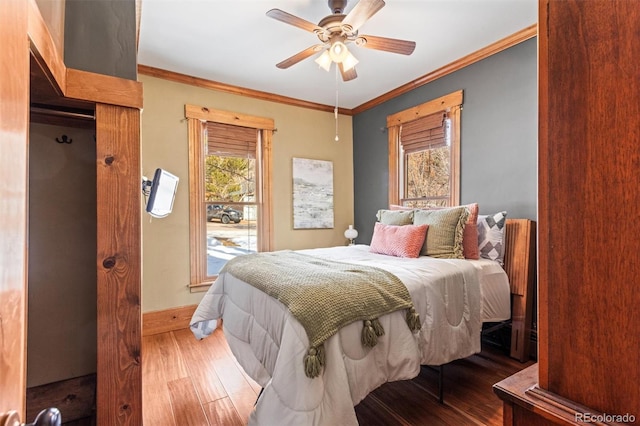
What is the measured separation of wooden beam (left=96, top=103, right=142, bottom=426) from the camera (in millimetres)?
1256

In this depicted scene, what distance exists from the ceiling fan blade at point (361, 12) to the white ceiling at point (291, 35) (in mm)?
289

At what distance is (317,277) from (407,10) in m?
2.06

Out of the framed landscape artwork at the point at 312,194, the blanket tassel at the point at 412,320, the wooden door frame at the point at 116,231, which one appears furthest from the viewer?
the framed landscape artwork at the point at 312,194

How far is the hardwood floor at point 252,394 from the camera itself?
5.94ft

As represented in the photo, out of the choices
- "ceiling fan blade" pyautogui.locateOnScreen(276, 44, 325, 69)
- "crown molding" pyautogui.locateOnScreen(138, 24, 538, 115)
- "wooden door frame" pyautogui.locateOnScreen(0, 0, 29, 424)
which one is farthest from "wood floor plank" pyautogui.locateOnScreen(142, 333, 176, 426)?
"crown molding" pyautogui.locateOnScreen(138, 24, 538, 115)

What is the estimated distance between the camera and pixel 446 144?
134 inches

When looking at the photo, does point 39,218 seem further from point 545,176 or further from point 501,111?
point 501,111

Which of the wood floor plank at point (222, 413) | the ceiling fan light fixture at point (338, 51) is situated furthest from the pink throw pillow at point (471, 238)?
the wood floor plank at point (222, 413)

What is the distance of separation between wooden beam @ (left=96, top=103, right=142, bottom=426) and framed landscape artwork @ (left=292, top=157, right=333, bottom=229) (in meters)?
2.88

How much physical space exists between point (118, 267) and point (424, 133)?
3.26m

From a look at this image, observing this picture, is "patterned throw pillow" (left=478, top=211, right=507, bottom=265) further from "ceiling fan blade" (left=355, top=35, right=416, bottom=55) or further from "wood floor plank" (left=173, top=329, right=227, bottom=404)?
"wood floor plank" (left=173, top=329, right=227, bottom=404)

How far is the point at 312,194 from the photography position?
4297 millimetres

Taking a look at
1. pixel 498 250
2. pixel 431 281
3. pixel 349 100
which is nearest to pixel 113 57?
pixel 431 281

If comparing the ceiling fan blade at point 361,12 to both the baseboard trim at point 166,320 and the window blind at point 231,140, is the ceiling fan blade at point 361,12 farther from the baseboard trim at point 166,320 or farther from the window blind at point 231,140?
the baseboard trim at point 166,320
